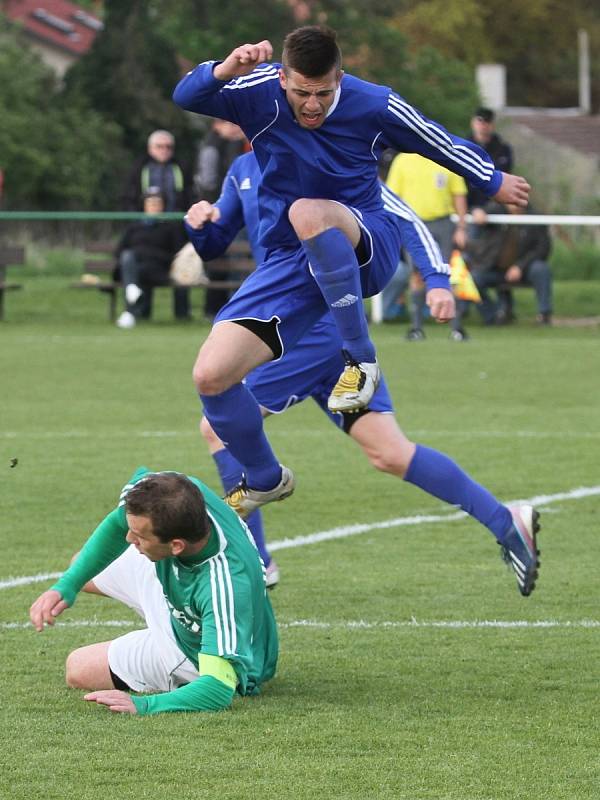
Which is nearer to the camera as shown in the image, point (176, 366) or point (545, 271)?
point (176, 366)

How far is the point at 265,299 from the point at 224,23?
136 ft

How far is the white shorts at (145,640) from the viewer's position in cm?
577

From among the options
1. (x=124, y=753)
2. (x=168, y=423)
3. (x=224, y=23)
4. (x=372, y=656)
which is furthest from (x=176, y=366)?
(x=224, y=23)

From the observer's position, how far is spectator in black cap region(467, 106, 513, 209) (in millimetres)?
18516

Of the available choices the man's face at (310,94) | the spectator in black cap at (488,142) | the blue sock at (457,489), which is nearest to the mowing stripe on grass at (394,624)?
the blue sock at (457,489)

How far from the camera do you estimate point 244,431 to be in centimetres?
681

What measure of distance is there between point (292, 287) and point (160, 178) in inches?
559

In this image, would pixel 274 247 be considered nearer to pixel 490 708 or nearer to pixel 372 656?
pixel 372 656

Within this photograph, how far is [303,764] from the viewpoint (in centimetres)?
504

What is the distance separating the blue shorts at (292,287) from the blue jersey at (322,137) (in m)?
0.12

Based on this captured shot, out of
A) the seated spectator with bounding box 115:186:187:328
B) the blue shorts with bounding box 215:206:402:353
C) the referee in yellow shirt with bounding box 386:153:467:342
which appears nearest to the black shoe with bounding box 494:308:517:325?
the referee in yellow shirt with bounding box 386:153:467:342

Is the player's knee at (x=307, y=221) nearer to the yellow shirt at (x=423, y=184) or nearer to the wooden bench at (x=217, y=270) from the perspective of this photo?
the yellow shirt at (x=423, y=184)

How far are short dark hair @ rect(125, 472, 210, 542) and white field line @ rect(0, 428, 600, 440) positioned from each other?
262 inches

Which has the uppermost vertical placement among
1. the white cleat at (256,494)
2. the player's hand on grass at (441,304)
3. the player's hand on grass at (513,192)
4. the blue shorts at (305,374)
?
the player's hand on grass at (513,192)
